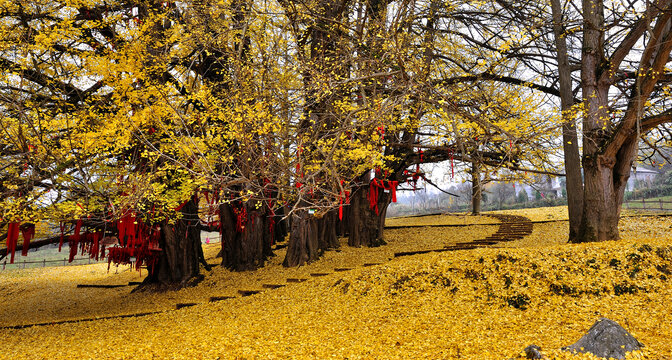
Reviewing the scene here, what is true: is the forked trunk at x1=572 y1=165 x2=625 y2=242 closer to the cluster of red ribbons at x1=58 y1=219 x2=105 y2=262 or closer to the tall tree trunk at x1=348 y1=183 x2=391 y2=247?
the tall tree trunk at x1=348 y1=183 x2=391 y2=247

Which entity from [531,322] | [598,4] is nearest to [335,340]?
[531,322]

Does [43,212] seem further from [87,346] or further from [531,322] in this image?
[531,322]

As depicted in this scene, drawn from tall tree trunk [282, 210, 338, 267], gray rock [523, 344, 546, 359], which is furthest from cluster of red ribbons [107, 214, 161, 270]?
gray rock [523, 344, 546, 359]

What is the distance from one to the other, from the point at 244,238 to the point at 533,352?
9.70 meters

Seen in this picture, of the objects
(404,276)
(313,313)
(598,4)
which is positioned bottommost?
(313,313)

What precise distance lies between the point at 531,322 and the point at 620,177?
17.0ft

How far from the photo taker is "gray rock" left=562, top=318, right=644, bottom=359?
3.72 m

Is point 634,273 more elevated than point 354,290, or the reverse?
point 634,273

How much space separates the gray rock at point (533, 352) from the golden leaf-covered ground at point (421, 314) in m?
0.12

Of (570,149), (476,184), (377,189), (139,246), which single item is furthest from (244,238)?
(570,149)

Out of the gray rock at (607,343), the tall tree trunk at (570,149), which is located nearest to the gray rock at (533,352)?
the gray rock at (607,343)

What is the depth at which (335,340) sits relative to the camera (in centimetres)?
543

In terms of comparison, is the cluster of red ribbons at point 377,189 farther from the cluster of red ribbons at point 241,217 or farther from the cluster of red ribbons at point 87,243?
the cluster of red ribbons at point 87,243

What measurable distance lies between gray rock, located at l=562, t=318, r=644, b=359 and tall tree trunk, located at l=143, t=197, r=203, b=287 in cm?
975
